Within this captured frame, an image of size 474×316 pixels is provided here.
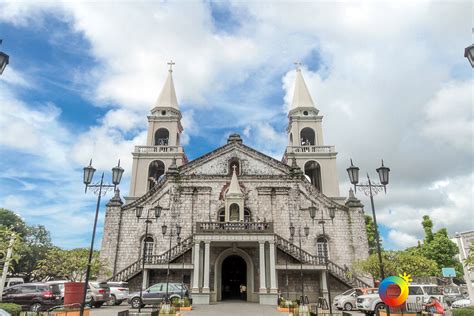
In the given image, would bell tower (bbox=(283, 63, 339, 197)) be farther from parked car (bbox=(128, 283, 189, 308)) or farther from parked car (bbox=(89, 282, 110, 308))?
parked car (bbox=(89, 282, 110, 308))

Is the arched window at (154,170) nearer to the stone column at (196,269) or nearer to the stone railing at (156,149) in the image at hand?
the stone railing at (156,149)

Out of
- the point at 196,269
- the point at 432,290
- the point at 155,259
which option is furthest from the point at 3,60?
the point at 432,290

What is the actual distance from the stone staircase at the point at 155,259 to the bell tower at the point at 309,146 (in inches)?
537

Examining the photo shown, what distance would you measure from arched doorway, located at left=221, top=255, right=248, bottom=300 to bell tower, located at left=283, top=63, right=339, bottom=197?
1167 cm

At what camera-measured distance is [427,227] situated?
141 feet

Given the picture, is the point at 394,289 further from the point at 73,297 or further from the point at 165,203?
the point at 165,203

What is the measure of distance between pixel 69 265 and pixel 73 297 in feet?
22.7

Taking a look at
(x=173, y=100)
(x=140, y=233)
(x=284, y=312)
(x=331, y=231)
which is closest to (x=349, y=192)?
(x=331, y=231)

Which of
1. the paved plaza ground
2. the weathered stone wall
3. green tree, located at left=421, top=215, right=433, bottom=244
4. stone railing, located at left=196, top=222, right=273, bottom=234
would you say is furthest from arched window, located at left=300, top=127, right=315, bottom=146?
the paved plaza ground

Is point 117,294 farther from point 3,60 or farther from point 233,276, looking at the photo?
point 3,60

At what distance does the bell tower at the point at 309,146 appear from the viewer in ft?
108

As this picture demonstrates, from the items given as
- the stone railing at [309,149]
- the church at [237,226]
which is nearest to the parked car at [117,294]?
the church at [237,226]

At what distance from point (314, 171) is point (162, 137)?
1765cm

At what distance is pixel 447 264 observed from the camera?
132 feet
